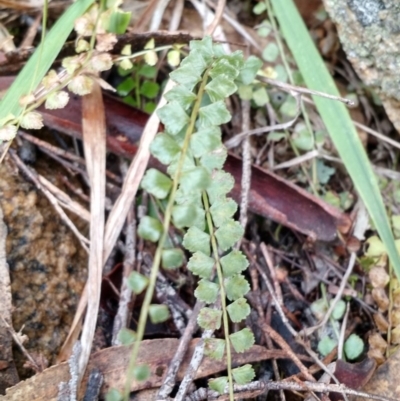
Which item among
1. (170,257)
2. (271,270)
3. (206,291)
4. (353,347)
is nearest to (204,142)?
(170,257)

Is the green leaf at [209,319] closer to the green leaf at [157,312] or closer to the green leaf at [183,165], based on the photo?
the green leaf at [157,312]

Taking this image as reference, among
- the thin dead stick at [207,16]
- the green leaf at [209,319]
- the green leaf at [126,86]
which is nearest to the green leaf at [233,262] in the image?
the green leaf at [209,319]

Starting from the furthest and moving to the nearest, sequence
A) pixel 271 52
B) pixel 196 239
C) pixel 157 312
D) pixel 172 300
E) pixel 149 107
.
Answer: pixel 271 52 → pixel 149 107 → pixel 172 300 → pixel 196 239 → pixel 157 312

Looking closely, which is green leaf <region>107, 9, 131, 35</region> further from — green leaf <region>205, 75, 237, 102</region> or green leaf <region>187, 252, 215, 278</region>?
green leaf <region>187, 252, 215, 278</region>

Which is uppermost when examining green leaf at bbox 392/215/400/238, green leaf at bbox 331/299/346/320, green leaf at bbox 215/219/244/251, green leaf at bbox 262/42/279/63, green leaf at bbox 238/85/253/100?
green leaf at bbox 262/42/279/63

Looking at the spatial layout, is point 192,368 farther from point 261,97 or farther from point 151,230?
point 261,97

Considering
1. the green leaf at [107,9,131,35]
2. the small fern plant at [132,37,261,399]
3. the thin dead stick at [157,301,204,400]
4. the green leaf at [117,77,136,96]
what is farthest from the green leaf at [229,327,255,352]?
the green leaf at [107,9,131,35]
